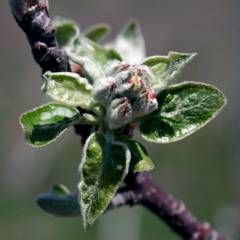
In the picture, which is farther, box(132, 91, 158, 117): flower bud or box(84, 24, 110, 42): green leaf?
box(84, 24, 110, 42): green leaf

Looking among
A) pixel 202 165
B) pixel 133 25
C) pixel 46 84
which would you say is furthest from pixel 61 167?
pixel 46 84

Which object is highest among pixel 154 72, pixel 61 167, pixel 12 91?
pixel 154 72

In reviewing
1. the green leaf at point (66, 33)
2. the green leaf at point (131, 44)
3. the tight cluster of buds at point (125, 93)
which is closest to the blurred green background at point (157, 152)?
the green leaf at point (131, 44)

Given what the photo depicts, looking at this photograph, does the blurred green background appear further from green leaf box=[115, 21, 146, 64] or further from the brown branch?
the brown branch

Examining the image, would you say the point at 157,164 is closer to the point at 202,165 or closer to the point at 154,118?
the point at 202,165

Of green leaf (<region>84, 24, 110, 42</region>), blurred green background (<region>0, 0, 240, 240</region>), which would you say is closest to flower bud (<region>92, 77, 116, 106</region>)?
green leaf (<region>84, 24, 110, 42</region>)

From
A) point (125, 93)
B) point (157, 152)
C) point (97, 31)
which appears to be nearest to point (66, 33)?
point (97, 31)
